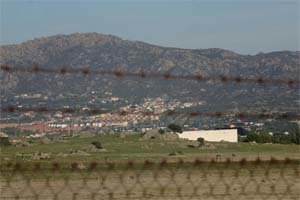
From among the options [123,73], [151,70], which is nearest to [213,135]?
[151,70]

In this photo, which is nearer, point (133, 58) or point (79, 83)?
point (79, 83)

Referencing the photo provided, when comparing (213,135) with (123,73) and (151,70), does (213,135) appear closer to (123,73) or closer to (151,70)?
(151,70)

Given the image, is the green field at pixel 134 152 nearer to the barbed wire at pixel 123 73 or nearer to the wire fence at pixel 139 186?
the wire fence at pixel 139 186

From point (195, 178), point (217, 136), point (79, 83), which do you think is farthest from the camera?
point (217, 136)

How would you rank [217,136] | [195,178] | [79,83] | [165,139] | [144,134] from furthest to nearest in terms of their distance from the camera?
[217,136]
[144,134]
[165,139]
[79,83]
[195,178]

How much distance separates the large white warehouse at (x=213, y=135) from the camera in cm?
7880

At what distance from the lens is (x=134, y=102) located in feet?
52.7

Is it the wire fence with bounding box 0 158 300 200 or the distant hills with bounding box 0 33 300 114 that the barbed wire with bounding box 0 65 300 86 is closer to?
the distant hills with bounding box 0 33 300 114

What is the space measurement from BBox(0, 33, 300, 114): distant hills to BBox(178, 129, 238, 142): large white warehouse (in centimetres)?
660

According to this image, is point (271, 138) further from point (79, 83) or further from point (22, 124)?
point (22, 124)

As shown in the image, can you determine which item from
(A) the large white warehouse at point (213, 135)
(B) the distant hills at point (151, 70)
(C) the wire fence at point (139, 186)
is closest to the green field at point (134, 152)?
(B) the distant hills at point (151, 70)

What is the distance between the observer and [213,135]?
81.4m

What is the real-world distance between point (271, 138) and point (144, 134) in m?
12.2

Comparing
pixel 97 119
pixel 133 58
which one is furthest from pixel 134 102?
pixel 133 58
